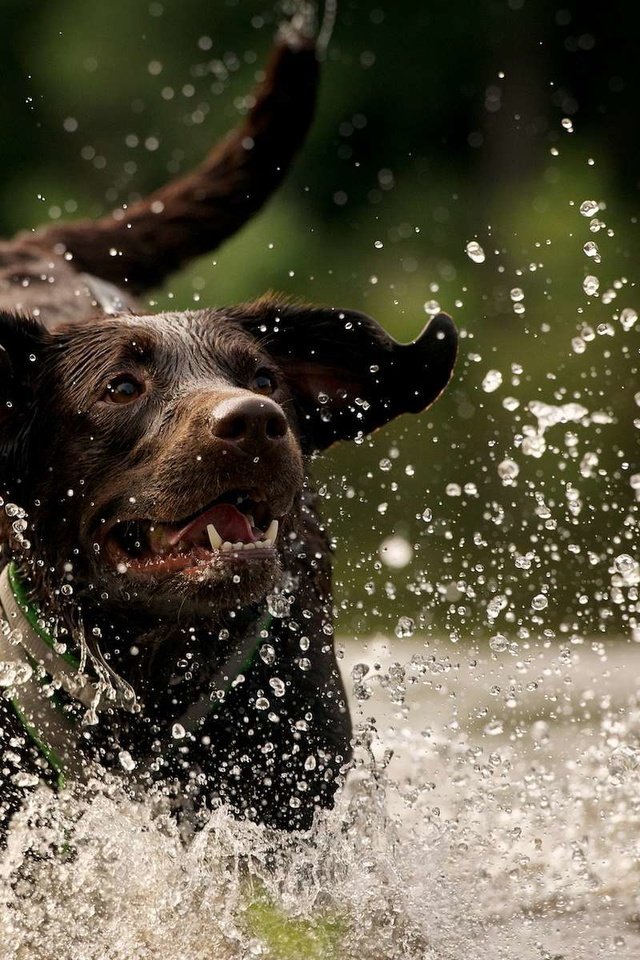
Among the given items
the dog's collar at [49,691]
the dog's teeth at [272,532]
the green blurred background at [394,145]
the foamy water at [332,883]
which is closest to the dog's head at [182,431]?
the dog's teeth at [272,532]

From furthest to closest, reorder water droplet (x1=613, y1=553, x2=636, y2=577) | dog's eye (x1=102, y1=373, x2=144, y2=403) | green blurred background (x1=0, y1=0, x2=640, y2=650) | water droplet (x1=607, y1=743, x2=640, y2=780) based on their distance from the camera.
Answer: green blurred background (x1=0, y1=0, x2=640, y2=650) < water droplet (x1=613, y1=553, x2=636, y2=577) < water droplet (x1=607, y1=743, x2=640, y2=780) < dog's eye (x1=102, y1=373, x2=144, y2=403)

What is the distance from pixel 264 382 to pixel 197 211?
69.5 inches

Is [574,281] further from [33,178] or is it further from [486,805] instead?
[486,805]

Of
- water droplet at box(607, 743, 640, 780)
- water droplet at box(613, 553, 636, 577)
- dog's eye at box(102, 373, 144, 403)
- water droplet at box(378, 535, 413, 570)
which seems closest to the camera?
dog's eye at box(102, 373, 144, 403)

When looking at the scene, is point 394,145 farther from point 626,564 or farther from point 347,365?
point 347,365

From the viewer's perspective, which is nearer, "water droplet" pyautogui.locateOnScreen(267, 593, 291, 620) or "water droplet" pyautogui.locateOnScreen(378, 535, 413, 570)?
"water droplet" pyautogui.locateOnScreen(267, 593, 291, 620)

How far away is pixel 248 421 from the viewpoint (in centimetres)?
315

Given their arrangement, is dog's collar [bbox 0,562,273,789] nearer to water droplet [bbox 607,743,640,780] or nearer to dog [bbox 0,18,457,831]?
dog [bbox 0,18,457,831]

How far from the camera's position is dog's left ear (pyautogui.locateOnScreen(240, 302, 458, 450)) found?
12.4 feet

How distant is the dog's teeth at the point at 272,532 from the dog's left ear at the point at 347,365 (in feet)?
1.88

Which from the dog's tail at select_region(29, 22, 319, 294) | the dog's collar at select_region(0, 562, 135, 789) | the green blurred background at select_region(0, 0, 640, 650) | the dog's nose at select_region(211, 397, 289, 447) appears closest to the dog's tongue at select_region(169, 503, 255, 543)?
the dog's nose at select_region(211, 397, 289, 447)

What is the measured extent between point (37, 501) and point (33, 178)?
13.0 meters

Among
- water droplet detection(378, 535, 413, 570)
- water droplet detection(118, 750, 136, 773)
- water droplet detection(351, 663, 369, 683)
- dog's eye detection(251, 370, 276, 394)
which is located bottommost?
water droplet detection(118, 750, 136, 773)

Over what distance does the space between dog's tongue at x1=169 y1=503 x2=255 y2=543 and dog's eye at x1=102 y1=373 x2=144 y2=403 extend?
35cm
